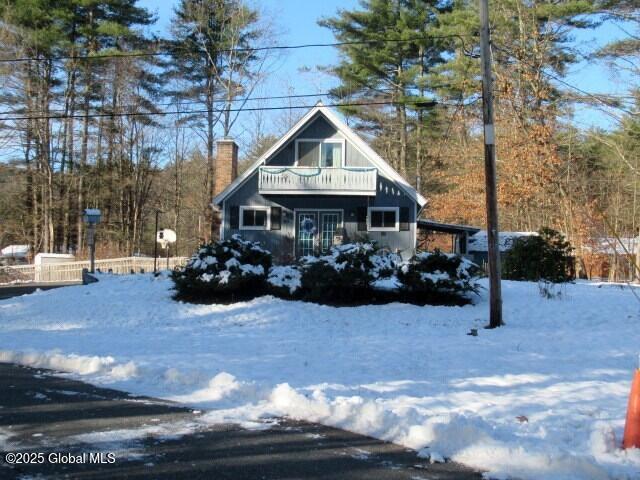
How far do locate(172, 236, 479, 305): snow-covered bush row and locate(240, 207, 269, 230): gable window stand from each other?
32.5 ft

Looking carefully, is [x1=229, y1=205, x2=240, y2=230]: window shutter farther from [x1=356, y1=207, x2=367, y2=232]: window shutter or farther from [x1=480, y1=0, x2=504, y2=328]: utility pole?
[x1=480, y1=0, x2=504, y2=328]: utility pole

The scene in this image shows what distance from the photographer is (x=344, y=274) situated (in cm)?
1530

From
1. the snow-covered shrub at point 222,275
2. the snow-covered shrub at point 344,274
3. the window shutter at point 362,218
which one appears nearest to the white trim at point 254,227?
the window shutter at point 362,218

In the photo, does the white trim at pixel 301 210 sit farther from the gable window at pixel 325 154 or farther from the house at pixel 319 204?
the gable window at pixel 325 154

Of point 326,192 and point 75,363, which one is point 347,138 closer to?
point 326,192

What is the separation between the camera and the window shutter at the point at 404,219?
1046 inches

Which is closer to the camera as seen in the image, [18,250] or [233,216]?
[233,216]

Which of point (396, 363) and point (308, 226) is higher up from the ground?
point (308, 226)

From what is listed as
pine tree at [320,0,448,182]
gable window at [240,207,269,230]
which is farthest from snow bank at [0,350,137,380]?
pine tree at [320,0,448,182]

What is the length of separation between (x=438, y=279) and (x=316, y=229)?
12.3 metres

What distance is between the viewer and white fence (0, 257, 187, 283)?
99.3 feet

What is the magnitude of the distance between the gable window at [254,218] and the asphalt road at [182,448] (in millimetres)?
19711

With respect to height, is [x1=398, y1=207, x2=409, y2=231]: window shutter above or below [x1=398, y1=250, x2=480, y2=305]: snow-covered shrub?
above

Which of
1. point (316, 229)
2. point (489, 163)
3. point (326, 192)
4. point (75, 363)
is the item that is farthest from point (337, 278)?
point (316, 229)
